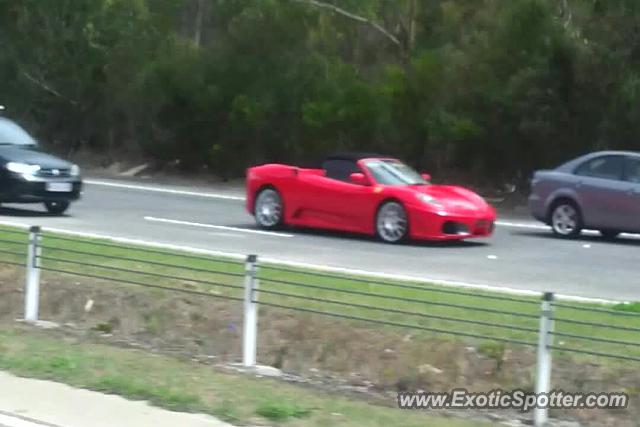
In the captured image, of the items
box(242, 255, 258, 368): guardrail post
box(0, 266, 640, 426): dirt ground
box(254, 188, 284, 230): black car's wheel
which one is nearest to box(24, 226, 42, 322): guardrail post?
box(0, 266, 640, 426): dirt ground

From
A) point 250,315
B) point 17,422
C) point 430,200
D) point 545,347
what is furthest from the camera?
point 430,200

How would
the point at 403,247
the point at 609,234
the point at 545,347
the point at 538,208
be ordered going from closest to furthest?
the point at 545,347 → the point at 403,247 → the point at 609,234 → the point at 538,208

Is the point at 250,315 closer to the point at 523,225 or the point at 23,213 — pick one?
the point at 23,213

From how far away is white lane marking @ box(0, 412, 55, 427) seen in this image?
31.5 ft

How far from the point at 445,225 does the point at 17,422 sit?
11.4 m

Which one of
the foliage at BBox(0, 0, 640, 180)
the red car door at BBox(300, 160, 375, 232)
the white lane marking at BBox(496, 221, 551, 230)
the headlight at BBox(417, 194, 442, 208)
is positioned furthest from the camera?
the foliage at BBox(0, 0, 640, 180)

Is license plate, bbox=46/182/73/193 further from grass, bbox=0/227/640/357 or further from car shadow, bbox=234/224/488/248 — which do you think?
grass, bbox=0/227/640/357

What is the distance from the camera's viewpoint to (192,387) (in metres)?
10.9

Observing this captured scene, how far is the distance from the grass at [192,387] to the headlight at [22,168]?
10557 mm

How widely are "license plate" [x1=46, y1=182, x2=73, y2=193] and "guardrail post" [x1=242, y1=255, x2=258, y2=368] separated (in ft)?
37.0

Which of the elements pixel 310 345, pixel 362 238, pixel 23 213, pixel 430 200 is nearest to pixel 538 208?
pixel 430 200

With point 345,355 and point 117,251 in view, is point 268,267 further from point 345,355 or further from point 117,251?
point 117,251

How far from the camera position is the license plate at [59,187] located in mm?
23266

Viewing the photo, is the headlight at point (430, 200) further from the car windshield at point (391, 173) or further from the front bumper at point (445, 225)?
the car windshield at point (391, 173)
